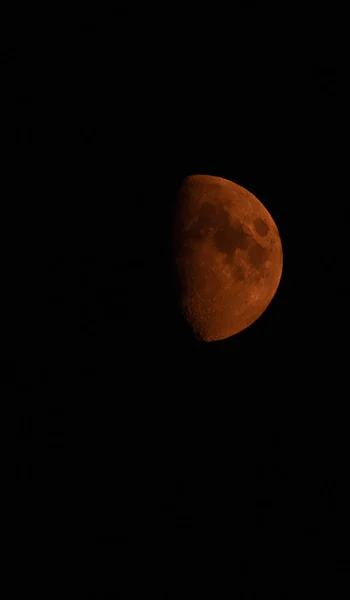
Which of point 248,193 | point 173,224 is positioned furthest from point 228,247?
point 248,193

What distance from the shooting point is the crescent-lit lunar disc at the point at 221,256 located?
8.55 feet

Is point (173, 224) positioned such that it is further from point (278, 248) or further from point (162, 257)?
point (278, 248)

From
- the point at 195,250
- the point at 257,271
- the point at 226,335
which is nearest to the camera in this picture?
the point at 195,250

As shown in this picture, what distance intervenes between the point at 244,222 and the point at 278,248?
1.30 feet

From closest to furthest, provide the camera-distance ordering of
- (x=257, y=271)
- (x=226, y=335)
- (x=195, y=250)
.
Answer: (x=195, y=250) → (x=257, y=271) → (x=226, y=335)

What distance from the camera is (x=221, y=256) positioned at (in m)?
2.60

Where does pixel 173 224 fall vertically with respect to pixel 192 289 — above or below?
above

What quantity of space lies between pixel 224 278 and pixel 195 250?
262 mm

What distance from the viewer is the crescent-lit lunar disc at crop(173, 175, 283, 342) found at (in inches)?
103

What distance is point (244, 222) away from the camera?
2738mm

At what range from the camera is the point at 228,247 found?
2.62 m

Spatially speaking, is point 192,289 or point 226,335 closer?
point 192,289

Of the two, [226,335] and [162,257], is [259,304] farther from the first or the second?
[162,257]

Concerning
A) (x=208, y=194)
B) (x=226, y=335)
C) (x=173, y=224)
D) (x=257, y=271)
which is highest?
(x=208, y=194)
